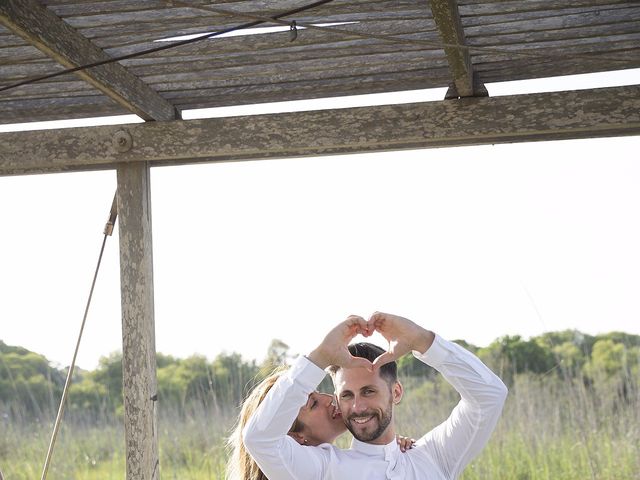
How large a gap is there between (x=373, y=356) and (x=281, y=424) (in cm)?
42

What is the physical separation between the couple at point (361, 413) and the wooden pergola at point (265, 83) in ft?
2.81

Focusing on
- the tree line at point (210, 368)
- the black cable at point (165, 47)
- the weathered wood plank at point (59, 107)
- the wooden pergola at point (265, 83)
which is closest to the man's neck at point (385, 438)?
the wooden pergola at point (265, 83)

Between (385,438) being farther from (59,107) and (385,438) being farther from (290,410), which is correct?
(59,107)

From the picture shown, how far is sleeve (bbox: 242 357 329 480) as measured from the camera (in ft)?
10.5

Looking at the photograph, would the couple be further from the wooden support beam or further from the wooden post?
the wooden support beam

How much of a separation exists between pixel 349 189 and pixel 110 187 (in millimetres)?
2632

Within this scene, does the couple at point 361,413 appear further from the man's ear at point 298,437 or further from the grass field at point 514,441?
the grass field at point 514,441

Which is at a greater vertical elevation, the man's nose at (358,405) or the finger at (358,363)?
the finger at (358,363)

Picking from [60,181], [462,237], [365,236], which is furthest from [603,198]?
[60,181]

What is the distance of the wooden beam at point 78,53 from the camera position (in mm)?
3326

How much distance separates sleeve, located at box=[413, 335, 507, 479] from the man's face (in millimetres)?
166

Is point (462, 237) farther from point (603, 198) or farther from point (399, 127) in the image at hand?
point (399, 127)

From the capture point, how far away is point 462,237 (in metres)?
11.4

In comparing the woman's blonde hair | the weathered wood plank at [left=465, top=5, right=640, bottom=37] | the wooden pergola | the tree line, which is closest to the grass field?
the tree line
